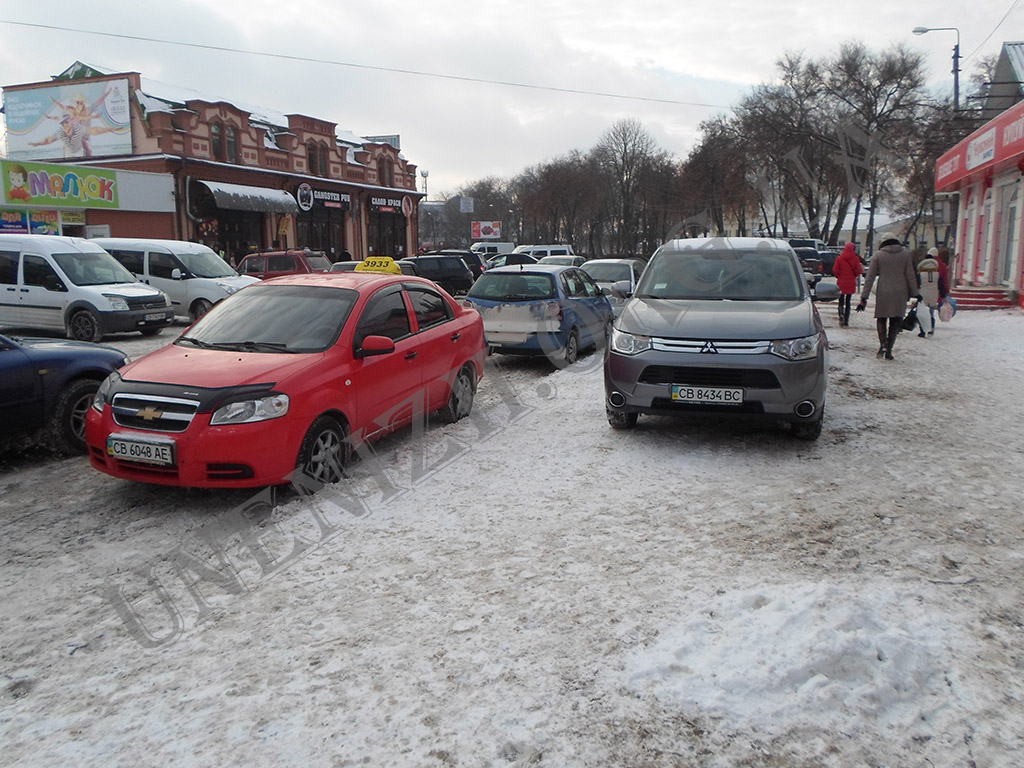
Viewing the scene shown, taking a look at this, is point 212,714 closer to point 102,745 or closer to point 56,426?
point 102,745

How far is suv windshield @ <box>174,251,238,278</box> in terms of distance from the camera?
59.0ft

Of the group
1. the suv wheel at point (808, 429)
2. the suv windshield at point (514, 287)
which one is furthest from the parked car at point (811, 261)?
the suv wheel at point (808, 429)

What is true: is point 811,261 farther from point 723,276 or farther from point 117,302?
point 723,276

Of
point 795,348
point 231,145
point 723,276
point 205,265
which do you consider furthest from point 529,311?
point 231,145

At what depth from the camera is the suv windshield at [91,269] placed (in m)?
14.4

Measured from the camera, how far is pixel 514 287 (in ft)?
36.6

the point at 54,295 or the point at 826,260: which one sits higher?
the point at 826,260

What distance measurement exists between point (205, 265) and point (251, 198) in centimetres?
1512

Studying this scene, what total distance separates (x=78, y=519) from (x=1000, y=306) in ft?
71.3

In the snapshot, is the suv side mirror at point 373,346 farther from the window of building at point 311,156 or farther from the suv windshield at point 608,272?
the window of building at point 311,156

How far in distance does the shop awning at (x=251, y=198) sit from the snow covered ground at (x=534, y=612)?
26458 millimetres

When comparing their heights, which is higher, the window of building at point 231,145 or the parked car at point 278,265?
the window of building at point 231,145

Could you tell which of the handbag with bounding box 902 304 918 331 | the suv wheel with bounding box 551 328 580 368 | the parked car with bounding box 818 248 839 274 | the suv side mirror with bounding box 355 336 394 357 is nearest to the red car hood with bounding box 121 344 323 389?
the suv side mirror with bounding box 355 336 394 357

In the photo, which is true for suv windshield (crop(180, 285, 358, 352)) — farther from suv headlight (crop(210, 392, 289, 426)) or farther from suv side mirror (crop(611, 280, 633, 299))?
suv side mirror (crop(611, 280, 633, 299))
